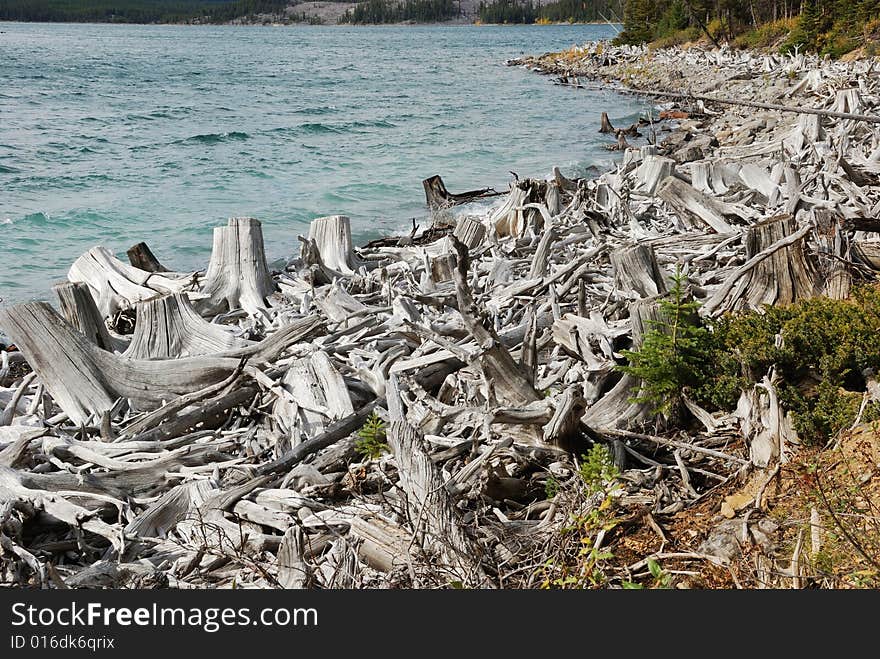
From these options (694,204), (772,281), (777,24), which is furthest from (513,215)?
(777,24)

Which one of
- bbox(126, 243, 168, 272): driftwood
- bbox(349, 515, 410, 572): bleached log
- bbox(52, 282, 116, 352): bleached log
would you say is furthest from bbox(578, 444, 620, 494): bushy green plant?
bbox(126, 243, 168, 272): driftwood

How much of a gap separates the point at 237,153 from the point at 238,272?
18232 mm

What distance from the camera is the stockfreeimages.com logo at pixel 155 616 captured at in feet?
9.59

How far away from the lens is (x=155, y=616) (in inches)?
118

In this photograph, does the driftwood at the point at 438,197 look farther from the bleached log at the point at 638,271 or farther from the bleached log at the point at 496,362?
the bleached log at the point at 496,362

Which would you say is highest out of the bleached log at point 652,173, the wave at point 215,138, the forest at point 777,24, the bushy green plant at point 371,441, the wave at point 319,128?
the forest at point 777,24

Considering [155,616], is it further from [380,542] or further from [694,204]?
[694,204]

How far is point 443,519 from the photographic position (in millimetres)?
3463

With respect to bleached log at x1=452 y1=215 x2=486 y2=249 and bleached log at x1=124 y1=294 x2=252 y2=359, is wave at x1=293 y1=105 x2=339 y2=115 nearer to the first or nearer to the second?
bleached log at x1=452 y1=215 x2=486 y2=249

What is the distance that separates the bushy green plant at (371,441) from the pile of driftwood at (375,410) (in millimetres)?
29

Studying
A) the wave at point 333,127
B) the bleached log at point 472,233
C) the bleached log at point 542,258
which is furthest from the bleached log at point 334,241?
the wave at point 333,127

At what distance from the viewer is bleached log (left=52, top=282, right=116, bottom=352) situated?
20.7 ft

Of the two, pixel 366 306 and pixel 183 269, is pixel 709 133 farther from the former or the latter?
pixel 366 306

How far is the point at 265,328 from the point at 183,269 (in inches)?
278
